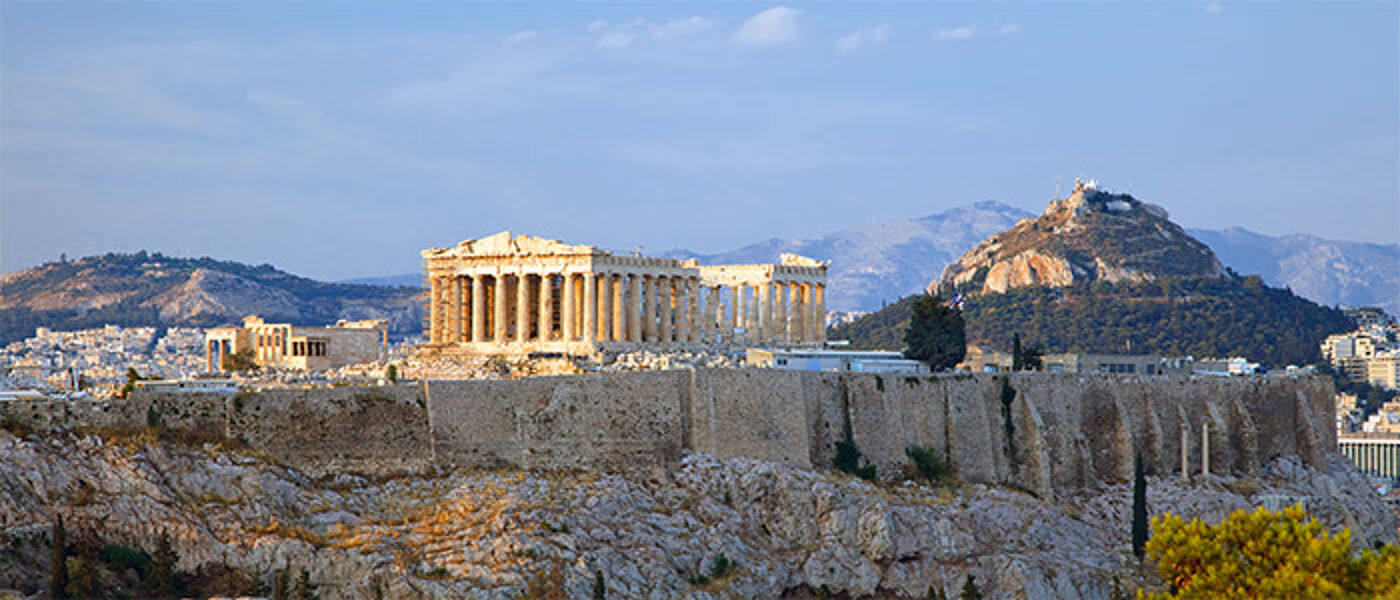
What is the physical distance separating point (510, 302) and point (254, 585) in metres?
30.4

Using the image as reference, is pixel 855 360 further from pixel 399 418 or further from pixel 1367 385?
pixel 1367 385

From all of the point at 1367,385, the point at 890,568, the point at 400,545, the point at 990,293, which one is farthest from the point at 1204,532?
the point at 1367,385

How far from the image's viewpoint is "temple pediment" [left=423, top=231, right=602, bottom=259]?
8700 cm

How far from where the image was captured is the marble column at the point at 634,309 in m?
88.0

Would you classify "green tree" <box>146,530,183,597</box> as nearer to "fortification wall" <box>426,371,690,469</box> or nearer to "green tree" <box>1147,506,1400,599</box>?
"fortification wall" <box>426,371,690,469</box>

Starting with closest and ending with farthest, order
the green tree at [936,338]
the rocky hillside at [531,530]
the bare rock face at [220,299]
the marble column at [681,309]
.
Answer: the rocky hillside at [531,530] → the green tree at [936,338] → the marble column at [681,309] → the bare rock face at [220,299]

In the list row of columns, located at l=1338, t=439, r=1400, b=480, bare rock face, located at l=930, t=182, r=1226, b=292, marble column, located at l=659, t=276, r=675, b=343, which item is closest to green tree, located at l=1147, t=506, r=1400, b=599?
marble column, located at l=659, t=276, r=675, b=343

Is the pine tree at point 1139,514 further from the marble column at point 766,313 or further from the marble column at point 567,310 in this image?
the marble column at point 567,310

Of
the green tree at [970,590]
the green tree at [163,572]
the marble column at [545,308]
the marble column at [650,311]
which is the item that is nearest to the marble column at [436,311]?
the marble column at [545,308]

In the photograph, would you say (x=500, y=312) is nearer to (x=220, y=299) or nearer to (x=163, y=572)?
(x=163, y=572)

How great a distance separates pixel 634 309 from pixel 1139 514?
75.2 feet

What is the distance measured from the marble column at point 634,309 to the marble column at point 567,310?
300 centimetres

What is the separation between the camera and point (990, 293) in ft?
582

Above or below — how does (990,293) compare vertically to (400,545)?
above
